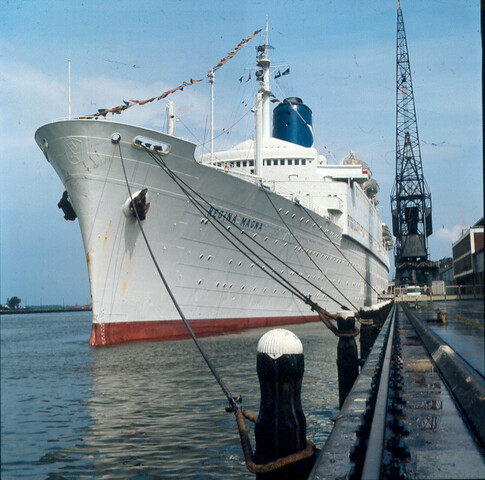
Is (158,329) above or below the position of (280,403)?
below

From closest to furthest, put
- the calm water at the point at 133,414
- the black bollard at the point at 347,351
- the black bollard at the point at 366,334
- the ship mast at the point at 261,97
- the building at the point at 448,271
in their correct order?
the building at the point at 448,271
the calm water at the point at 133,414
the black bollard at the point at 347,351
the black bollard at the point at 366,334
the ship mast at the point at 261,97

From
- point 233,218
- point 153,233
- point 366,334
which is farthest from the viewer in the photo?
point 233,218

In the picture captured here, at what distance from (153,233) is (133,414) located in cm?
873

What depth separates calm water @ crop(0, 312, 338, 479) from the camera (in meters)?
5.15

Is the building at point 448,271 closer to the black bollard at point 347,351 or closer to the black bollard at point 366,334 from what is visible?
the black bollard at point 347,351

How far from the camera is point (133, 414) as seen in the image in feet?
24.3

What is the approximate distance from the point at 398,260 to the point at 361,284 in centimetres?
1408

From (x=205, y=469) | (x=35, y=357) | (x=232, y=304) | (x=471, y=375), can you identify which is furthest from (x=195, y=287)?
(x=471, y=375)

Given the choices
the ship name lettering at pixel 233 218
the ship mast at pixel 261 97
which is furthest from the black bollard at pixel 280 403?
the ship mast at pixel 261 97

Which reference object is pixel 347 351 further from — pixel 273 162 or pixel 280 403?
pixel 273 162

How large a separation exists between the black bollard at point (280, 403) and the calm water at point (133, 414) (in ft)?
4.34

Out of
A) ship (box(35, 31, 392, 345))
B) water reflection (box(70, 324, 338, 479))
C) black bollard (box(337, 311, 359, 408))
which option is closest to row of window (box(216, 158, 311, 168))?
ship (box(35, 31, 392, 345))

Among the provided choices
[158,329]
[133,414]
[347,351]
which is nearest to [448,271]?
[347,351]

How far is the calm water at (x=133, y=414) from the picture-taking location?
5.15 m
